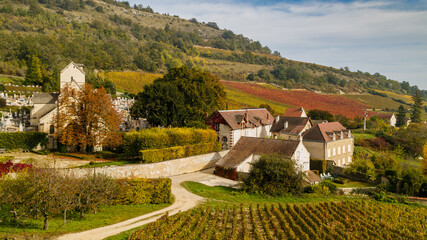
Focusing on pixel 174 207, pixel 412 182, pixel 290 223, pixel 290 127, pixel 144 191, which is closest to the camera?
pixel 290 223

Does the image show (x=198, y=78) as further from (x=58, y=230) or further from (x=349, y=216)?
(x=58, y=230)

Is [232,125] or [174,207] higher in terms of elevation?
[232,125]

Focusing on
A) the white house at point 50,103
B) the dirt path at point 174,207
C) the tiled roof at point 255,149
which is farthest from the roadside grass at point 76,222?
the white house at point 50,103

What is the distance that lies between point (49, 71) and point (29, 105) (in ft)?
108

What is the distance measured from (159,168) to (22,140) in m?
16.0

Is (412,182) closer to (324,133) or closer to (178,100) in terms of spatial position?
(324,133)

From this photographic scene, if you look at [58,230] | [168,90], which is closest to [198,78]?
[168,90]

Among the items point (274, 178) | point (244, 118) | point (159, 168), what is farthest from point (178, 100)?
point (274, 178)

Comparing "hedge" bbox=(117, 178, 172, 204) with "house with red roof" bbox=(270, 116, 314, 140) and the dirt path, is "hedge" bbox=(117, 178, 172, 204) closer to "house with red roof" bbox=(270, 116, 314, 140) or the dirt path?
the dirt path

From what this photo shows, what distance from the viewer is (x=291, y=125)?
51.8 metres

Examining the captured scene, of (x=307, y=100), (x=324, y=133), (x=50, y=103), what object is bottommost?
(x=324, y=133)

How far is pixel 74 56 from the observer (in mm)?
95312

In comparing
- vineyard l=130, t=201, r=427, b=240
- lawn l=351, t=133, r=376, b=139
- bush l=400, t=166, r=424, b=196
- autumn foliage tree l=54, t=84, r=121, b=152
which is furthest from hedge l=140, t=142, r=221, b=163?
lawn l=351, t=133, r=376, b=139

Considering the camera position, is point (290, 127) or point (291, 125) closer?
point (290, 127)
